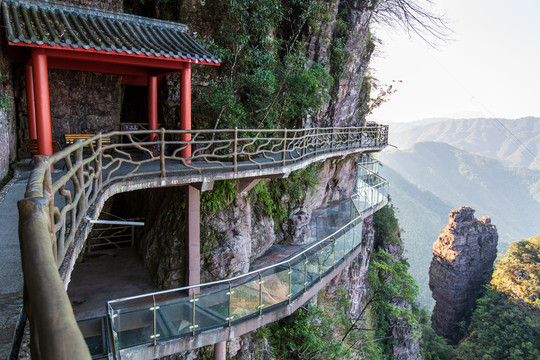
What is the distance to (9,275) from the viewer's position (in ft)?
11.3

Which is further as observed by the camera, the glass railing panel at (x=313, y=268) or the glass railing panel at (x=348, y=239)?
the glass railing panel at (x=348, y=239)

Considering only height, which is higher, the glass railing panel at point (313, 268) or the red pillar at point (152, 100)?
the red pillar at point (152, 100)

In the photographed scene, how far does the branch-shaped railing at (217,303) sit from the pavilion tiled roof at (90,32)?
14.7ft

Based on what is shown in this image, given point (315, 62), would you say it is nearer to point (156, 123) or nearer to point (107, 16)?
point (156, 123)

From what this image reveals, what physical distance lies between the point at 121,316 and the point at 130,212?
6.32 meters

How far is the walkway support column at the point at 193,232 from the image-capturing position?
25.5 feet

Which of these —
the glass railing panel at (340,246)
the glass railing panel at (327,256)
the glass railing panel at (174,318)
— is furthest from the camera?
the glass railing panel at (340,246)

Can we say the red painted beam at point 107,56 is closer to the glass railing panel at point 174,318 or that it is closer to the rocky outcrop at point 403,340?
the glass railing panel at point 174,318

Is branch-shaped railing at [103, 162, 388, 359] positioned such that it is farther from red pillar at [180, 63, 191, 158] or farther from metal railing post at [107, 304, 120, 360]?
red pillar at [180, 63, 191, 158]

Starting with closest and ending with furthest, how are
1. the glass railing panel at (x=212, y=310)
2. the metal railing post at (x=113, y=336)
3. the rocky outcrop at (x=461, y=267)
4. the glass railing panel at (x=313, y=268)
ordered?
1. the metal railing post at (x=113, y=336)
2. the glass railing panel at (x=212, y=310)
3. the glass railing panel at (x=313, y=268)
4. the rocky outcrop at (x=461, y=267)

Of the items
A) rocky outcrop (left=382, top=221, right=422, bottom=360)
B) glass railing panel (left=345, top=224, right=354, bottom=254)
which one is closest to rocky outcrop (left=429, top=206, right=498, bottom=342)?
rocky outcrop (left=382, top=221, right=422, bottom=360)

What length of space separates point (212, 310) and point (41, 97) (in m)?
4.95

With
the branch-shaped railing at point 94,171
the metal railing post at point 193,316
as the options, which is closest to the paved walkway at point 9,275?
the branch-shaped railing at point 94,171

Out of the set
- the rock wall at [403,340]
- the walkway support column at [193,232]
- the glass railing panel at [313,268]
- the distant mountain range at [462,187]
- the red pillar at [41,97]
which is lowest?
the distant mountain range at [462,187]
